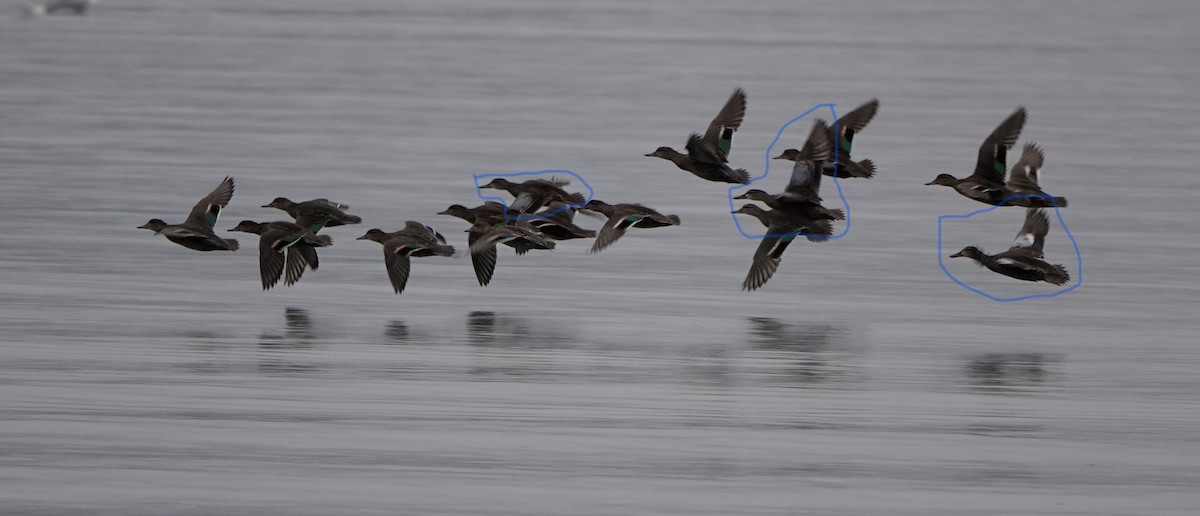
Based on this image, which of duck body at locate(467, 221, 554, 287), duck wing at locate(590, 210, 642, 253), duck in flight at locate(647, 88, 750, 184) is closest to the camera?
duck body at locate(467, 221, 554, 287)

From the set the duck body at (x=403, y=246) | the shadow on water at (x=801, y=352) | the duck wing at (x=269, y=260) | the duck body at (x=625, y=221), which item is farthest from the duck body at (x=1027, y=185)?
the duck wing at (x=269, y=260)

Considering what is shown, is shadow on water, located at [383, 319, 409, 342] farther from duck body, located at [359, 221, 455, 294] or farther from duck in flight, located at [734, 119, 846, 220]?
duck in flight, located at [734, 119, 846, 220]

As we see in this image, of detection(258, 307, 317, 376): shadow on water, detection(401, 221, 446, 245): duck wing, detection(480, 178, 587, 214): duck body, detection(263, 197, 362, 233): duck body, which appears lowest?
detection(258, 307, 317, 376): shadow on water

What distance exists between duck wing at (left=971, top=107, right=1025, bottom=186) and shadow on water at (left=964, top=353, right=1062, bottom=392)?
4.02 feet

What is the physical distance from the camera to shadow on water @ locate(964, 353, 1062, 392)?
10.7m

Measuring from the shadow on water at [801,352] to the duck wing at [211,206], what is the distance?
3.44 m

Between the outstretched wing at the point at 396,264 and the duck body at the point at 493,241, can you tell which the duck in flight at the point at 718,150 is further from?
the outstretched wing at the point at 396,264

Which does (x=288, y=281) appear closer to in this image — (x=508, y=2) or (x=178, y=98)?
(x=178, y=98)

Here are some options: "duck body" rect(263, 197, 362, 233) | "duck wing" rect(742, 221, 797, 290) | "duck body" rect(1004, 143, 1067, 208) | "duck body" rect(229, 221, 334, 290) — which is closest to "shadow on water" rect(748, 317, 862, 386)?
"duck wing" rect(742, 221, 797, 290)

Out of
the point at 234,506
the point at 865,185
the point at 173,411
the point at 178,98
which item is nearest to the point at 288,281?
the point at 173,411

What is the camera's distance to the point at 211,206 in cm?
1291

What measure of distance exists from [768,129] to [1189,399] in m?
11.7

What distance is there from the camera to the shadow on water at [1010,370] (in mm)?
10742

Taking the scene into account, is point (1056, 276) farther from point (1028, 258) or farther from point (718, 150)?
point (718, 150)
